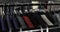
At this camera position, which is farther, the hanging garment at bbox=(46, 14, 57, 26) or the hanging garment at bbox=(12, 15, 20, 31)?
the hanging garment at bbox=(46, 14, 57, 26)

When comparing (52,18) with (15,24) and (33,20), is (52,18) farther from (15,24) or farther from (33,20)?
(15,24)

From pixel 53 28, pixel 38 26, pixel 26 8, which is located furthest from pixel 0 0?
pixel 53 28

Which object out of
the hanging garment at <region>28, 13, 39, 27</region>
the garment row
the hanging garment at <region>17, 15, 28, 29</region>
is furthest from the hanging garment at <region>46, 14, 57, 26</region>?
the hanging garment at <region>17, 15, 28, 29</region>

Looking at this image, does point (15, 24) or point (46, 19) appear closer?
point (15, 24)

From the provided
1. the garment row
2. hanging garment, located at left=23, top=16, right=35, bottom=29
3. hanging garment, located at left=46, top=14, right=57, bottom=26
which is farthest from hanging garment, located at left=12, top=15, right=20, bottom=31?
hanging garment, located at left=46, top=14, right=57, bottom=26

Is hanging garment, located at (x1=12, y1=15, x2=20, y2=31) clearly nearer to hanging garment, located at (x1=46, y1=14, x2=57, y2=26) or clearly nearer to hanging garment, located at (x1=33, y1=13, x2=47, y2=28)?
hanging garment, located at (x1=33, y1=13, x2=47, y2=28)

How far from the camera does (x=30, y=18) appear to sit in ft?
3.40

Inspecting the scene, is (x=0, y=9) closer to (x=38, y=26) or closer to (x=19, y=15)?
(x=19, y=15)

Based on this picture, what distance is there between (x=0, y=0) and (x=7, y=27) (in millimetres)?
550

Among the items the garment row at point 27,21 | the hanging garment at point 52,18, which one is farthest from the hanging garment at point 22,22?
the hanging garment at point 52,18

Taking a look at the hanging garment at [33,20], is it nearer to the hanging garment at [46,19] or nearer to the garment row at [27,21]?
the garment row at [27,21]

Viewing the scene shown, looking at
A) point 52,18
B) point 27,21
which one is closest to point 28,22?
point 27,21

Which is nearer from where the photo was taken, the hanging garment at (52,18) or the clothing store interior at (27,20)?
the clothing store interior at (27,20)

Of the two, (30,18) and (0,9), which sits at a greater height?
(0,9)
